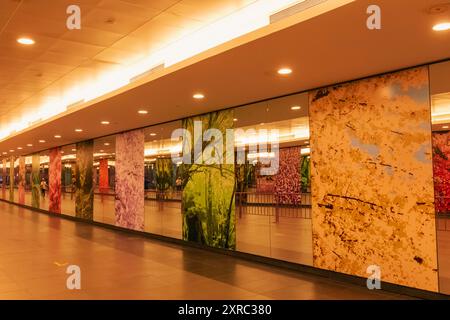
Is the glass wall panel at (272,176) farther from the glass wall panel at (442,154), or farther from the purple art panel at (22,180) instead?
the purple art panel at (22,180)

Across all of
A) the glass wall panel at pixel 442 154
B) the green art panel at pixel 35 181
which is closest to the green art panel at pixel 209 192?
the glass wall panel at pixel 442 154

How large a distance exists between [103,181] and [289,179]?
7.26 m

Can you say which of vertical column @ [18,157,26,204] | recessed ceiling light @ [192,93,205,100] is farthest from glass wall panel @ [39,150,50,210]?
recessed ceiling light @ [192,93,205,100]

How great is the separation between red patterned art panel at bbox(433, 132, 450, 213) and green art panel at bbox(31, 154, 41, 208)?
60.6ft

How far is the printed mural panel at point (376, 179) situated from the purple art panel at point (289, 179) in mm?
5724

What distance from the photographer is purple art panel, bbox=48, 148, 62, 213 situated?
61.3ft

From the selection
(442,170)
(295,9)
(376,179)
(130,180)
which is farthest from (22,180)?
(295,9)

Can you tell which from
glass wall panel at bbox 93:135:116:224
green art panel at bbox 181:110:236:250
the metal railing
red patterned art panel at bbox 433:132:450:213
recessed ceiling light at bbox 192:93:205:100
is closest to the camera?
recessed ceiling light at bbox 192:93:205:100

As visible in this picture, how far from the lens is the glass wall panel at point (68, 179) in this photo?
1756 cm

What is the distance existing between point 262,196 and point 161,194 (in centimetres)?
302

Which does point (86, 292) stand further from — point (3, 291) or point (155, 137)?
point (155, 137)

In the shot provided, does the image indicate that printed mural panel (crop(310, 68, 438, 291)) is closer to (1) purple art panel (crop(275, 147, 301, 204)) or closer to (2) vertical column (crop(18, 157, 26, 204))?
→ (1) purple art panel (crop(275, 147, 301, 204))

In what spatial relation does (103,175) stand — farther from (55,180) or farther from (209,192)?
(209,192)

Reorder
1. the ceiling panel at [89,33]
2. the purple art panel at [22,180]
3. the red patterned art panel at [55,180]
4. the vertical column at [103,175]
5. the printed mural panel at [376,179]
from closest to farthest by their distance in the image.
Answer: the ceiling panel at [89,33]
the printed mural panel at [376,179]
the vertical column at [103,175]
the red patterned art panel at [55,180]
the purple art panel at [22,180]
